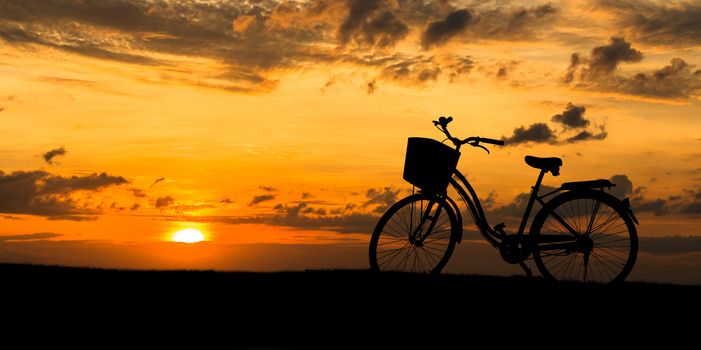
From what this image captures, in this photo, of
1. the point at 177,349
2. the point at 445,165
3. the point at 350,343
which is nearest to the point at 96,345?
the point at 177,349

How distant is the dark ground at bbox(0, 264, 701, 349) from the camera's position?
6672mm

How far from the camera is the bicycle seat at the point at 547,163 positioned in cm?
928

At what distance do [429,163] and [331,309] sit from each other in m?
2.49

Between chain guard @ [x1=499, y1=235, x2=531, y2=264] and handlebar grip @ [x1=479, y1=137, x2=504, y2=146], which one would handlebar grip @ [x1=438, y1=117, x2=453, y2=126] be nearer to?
handlebar grip @ [x1=479, y1=137, x2=504, y2=146]

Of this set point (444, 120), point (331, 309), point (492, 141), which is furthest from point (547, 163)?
point (331, 309)

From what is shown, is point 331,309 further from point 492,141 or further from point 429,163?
point 492,141

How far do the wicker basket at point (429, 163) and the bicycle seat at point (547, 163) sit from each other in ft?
3.01

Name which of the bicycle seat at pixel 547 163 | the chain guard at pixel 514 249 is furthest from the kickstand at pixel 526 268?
the bicycle seat at pixel 547 163

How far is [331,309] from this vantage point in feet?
24.4

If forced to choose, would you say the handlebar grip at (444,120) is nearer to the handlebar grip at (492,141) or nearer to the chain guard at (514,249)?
the handlebar grip at (492,141)

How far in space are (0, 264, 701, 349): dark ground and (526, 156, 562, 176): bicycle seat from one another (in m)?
1.37

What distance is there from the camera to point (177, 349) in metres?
5.54

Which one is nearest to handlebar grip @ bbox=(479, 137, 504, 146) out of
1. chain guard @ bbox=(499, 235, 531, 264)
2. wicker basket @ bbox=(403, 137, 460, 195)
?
wicker basket @ bbox=(403, 137, 460, 195)

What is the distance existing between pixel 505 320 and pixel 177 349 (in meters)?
3.15
